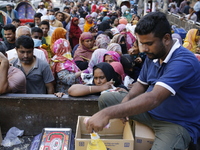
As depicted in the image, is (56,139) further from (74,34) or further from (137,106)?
(74,34)

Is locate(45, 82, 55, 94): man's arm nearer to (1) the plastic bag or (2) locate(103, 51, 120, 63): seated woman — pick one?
(1) the plastic bag

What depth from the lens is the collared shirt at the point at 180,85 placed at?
1646 millimetres

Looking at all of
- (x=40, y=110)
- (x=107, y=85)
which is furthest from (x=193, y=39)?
(x=40, y=110)

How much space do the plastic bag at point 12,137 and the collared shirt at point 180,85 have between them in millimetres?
1697

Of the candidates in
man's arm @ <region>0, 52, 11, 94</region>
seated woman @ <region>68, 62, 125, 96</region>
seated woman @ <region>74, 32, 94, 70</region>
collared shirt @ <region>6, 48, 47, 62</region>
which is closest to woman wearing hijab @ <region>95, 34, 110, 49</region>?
seated woman @ <region>74, 32, 94, 70</region>

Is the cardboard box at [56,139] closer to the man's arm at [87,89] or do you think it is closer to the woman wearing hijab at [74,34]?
the man's arm at [87,89]

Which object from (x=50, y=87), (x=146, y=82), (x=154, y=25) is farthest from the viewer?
(x=50, y=87)

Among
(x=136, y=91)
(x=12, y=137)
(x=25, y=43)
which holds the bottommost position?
(x=12, y=137)

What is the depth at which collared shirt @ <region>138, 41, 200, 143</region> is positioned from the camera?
165 centimetres

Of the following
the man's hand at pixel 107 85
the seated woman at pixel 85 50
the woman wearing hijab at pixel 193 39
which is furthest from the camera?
the woman wearing hijab at pixel 193 39

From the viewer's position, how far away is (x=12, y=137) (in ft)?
8.93

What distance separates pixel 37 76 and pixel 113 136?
146 cm

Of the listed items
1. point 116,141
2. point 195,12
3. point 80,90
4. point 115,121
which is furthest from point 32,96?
point 195,12

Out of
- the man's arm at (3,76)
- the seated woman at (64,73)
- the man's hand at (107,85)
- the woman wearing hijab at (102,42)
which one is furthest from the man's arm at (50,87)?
the woman wearing hijab at (102,42)
